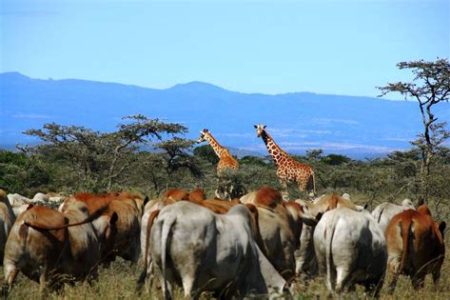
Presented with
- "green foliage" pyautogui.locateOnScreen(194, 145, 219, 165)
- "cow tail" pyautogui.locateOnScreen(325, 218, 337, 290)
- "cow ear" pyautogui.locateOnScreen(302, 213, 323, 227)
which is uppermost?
"cow ear" pyautogui.locateOnScreen(302, 213, 323, 227)

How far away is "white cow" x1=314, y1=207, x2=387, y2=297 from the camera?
1068 centimetres

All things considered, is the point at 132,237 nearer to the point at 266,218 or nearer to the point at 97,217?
the point at 97,217

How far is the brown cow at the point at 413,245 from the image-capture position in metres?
12.0

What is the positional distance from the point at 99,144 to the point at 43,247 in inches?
836

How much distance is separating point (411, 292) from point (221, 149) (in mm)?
18942

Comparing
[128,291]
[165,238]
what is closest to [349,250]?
[128,291]

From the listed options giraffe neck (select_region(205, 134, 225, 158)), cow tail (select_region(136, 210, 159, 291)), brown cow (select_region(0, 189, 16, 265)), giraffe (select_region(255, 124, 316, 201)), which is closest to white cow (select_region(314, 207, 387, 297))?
cow tail (select_region(136, 210, 159, 291))

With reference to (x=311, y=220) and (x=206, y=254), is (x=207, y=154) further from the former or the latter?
(x=206, y=254)

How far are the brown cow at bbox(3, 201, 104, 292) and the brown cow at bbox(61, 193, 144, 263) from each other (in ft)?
6.25

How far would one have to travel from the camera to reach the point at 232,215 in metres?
9.73

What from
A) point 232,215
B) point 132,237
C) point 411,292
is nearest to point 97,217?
point 132,237

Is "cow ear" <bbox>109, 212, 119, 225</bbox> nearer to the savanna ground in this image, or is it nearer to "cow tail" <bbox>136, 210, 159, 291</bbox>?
"cow tail" <bbox>136, 210, 159, 291</bbox>

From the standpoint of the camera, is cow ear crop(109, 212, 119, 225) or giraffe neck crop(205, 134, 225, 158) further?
giraffe neck crop(205, 134, 225, 158)

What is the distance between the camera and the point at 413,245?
1212 cm
